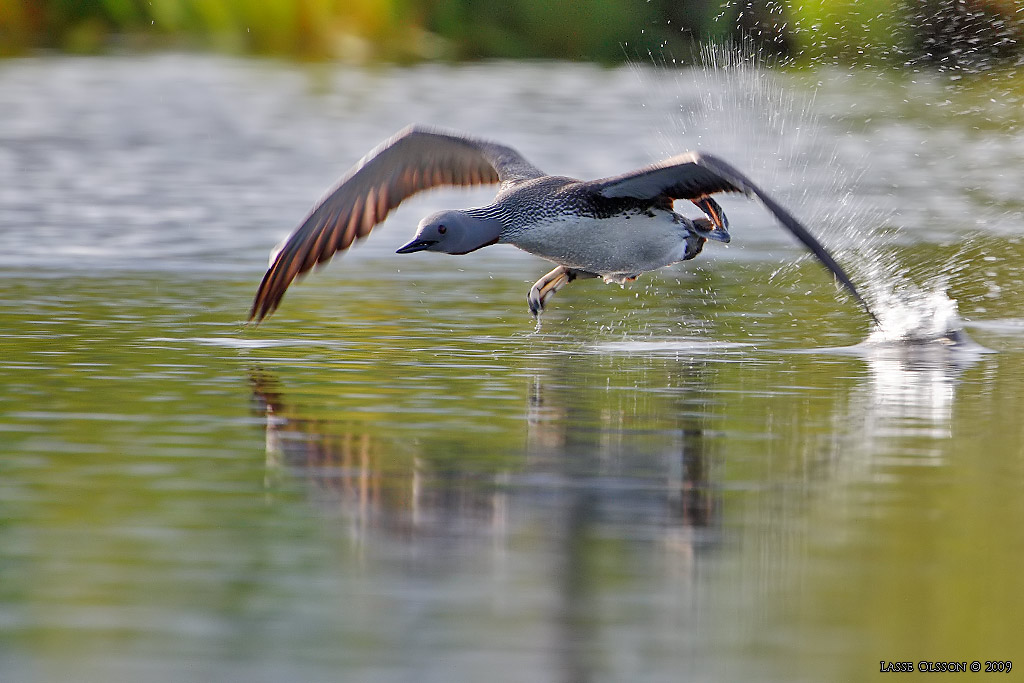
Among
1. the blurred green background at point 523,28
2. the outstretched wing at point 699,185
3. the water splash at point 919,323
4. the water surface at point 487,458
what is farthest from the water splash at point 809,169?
the outstretched wing at point 699,185

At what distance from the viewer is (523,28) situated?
30359 millimetres

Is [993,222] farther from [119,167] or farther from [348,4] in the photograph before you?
[348,4]

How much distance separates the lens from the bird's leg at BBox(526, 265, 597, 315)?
9914 millimetres

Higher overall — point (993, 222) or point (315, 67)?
point (315, 67)

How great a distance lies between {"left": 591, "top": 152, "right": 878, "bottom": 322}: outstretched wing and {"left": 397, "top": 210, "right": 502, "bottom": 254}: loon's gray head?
588mm

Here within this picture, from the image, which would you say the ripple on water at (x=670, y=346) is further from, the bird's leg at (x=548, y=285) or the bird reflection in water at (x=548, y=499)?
the bird reflection in water at (x=548, y=499)

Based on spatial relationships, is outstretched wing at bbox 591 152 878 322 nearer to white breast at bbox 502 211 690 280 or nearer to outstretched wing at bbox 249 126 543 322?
white breast at bbox 502 211 690 280

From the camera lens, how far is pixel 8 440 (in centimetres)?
732

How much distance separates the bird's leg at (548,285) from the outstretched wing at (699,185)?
0.85 m

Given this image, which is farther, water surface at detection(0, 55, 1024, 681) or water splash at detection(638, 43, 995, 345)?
water splash at detection(638, 43, 995, 345)

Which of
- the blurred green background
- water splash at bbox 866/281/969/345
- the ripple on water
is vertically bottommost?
the ripple on water

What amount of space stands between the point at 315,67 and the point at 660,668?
1050 inches

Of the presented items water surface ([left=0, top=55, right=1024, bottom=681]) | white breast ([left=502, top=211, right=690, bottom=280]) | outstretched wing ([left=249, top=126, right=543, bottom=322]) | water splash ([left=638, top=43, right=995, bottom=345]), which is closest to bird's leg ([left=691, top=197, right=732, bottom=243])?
white breast ([left=502, top=211, right=690, bottom=280])

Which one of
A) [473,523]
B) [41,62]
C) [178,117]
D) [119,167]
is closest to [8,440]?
[473,523]
